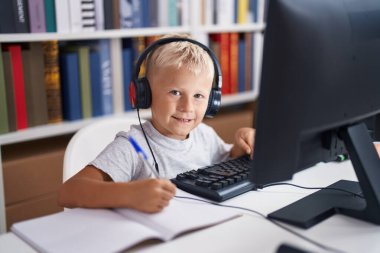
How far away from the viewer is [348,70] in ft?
2.61

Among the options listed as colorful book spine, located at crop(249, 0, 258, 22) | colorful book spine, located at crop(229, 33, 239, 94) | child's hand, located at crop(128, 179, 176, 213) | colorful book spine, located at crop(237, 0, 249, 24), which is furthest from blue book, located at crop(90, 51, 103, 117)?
child's hand, located at crop(128, 179, 176, 213)

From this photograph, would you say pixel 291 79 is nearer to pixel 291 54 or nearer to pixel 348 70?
pixel 291 54

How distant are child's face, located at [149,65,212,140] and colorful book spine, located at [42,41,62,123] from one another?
2.75ft

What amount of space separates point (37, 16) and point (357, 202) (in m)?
1.34

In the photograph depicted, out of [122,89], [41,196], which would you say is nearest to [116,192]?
[41,196]

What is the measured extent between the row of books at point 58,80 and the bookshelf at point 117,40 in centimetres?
2

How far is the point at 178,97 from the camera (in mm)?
1113

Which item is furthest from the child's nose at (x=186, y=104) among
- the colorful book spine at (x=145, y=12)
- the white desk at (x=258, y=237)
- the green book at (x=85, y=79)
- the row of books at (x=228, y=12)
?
the row of books at (x=228, y=12)

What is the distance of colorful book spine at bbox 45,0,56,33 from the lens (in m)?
1.78

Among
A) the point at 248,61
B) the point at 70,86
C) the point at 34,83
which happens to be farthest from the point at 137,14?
the point at 248,61

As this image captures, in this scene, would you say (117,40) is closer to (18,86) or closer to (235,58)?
(18,86)

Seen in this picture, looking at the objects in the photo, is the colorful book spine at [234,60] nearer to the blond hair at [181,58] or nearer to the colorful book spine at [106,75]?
the colorful book spine at [106,75]

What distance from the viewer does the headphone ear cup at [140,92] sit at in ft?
3.60

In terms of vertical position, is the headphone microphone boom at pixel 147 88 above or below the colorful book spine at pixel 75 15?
below
